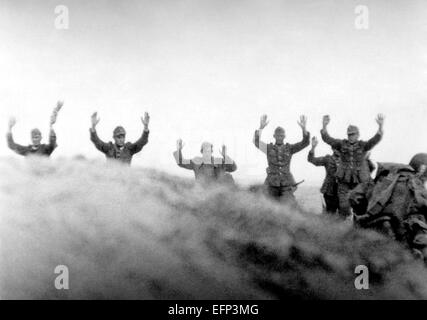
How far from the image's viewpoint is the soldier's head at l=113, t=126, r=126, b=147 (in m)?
14.0

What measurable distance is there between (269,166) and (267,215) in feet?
10.7

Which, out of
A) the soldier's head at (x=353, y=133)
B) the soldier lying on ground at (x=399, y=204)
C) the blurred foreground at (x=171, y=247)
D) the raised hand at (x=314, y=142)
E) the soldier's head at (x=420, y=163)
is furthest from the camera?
the raised hand at (x=314, y=142)

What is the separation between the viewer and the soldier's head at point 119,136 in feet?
46.1

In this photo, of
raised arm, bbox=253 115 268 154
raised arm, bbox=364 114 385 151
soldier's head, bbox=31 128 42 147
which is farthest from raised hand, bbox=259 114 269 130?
soldier's head, bbox=31 128 42 147

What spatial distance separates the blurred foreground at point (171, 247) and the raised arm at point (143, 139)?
2023 millimetres

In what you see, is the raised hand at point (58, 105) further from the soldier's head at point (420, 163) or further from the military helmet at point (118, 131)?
the soldier's head at point (420, 163)

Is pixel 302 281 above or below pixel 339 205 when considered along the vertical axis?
below

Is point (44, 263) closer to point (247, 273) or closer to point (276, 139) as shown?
point (247, 273)

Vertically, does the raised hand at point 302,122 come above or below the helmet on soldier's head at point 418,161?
above

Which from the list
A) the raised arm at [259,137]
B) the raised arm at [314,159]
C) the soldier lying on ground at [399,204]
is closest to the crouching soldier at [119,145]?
the raised arm at [259,137]

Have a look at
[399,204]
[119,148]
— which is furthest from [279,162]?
[399,204]
